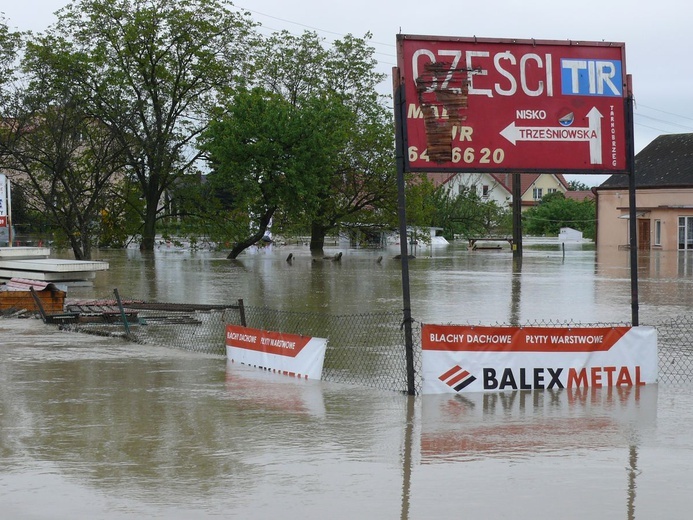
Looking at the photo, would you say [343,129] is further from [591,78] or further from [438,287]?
[591,78]

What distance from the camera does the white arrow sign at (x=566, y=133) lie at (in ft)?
42.3

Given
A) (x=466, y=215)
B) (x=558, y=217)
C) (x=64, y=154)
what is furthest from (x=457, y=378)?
Result: (x=558, y=217)

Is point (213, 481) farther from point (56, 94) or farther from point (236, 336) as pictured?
point (56, 94)

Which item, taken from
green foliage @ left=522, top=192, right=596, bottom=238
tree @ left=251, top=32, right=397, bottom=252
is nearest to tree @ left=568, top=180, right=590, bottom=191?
green foliage @ left=522, top=192, right=596, bottom=238

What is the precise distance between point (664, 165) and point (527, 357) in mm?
65277

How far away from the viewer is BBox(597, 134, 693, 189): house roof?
71.0 metres

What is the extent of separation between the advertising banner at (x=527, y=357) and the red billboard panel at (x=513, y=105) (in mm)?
2135

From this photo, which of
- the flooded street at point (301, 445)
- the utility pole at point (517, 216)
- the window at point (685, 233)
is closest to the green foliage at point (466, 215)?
the window at point (685, 233)

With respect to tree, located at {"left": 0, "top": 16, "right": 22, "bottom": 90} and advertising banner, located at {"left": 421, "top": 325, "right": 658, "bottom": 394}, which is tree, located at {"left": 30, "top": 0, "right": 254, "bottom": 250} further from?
advertising banner, located at {"left": 421, "top": 325, "right": 658, "bottom": 394}

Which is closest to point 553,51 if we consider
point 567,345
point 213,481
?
point 567,345

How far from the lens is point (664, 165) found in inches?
2899

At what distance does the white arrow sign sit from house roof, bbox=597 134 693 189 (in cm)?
5844

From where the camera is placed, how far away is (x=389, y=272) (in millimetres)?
43125

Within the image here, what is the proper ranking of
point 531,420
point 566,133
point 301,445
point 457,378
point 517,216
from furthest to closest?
point 517,216 → point 566,133 → point 457,378 → point 531,420 → point 301,445
